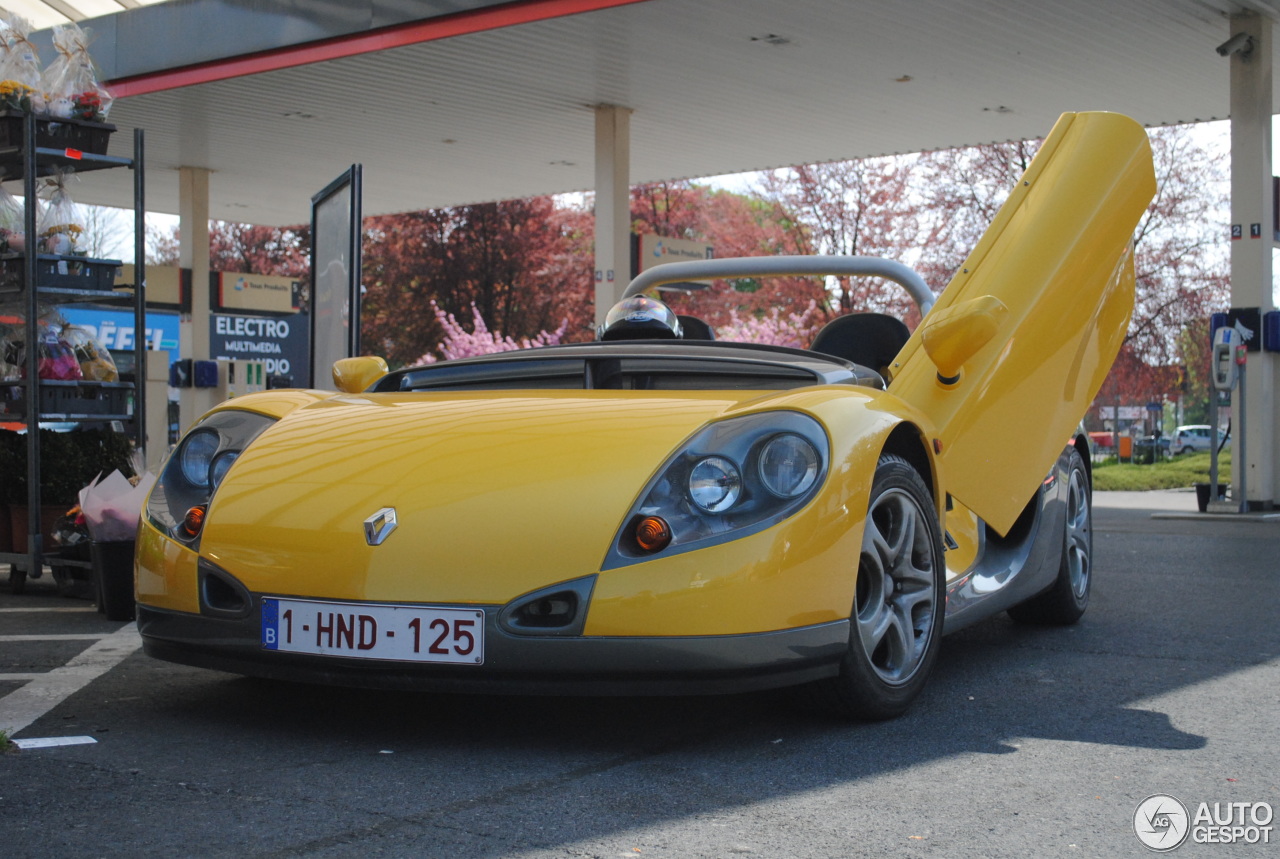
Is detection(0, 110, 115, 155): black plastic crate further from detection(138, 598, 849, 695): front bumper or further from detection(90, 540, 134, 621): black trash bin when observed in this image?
detection(138, 598, 849, 695): front bumper

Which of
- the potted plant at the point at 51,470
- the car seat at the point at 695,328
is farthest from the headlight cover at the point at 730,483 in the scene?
the potted plant at the point at 51,470

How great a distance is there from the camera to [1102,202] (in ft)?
15.1

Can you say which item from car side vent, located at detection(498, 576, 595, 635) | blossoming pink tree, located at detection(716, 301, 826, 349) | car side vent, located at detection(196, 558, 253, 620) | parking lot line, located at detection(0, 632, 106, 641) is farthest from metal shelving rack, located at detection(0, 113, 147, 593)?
blossoming pink tree, located at detection(716, 301, 826, 349)

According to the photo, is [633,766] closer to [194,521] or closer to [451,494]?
[451,494]

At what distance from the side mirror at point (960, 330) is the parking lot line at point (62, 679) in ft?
8.52

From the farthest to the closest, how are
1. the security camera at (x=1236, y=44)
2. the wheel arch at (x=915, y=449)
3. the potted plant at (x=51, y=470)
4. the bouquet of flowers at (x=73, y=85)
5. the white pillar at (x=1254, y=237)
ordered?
the white pillar at (x=1254, y=237), the security camera at (x=1236, y=44), the bouquet of flowers at (x=73, y=85), the potted plant at (x=51, y=470), the wheel arch at (x=915, y=449)

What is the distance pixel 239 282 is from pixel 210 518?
20.5m

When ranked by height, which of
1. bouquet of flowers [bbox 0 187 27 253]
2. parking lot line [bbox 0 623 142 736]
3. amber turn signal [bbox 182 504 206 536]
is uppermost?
bouquet of flowers [bbox 0 187 27 253]

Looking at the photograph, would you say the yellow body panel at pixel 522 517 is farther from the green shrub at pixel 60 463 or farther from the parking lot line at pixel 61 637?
the green shrub at pixel 60 463

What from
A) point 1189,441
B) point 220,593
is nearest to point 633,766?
point 220,593

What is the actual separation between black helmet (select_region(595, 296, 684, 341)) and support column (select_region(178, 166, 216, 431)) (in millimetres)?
17206

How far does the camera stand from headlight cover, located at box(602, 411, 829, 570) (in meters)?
2.90

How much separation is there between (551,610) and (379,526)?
17.6 inches

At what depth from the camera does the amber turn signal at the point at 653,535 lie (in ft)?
9.48
